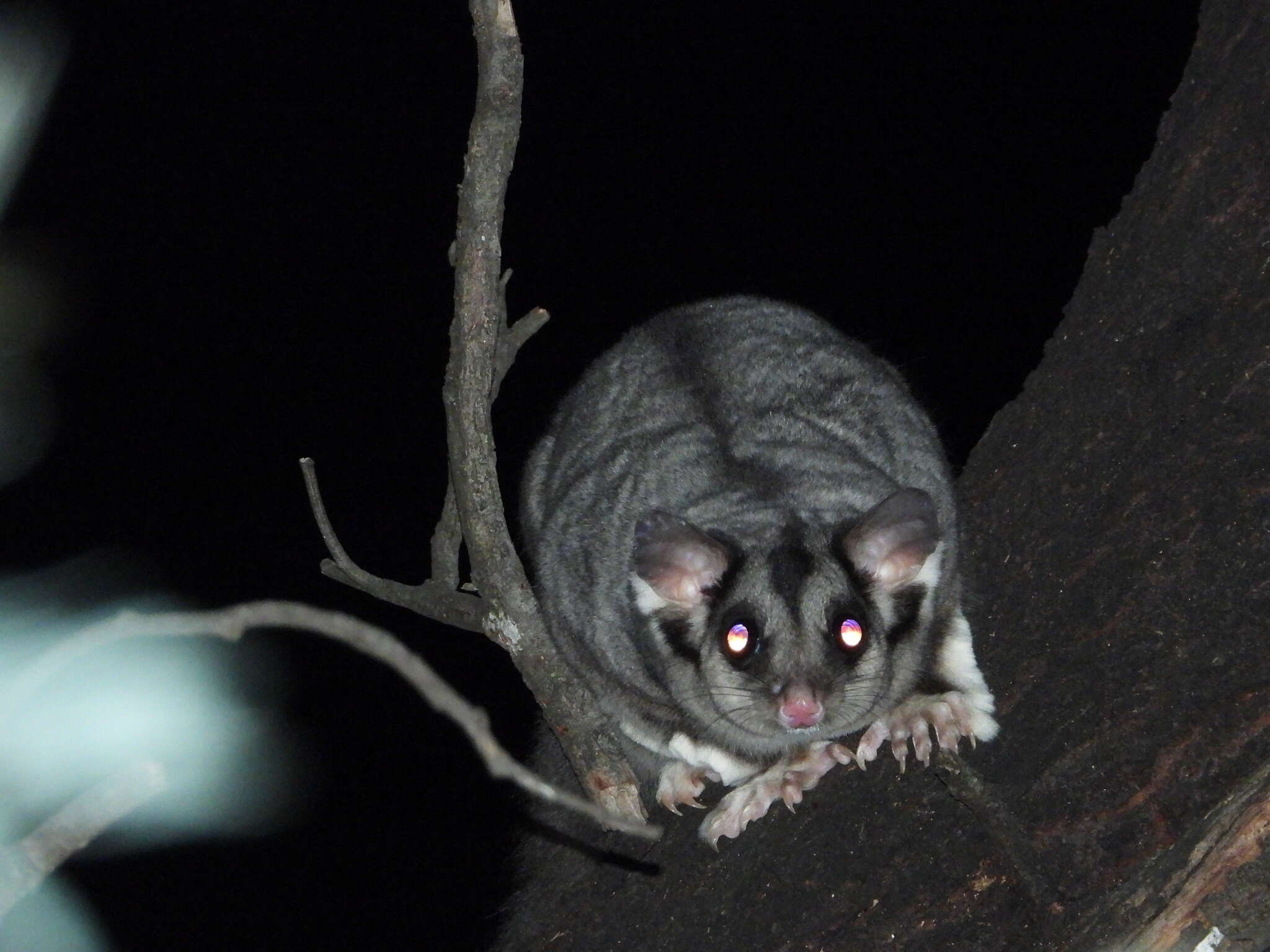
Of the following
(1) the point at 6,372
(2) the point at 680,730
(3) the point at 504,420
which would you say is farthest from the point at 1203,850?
(3) the point at 504,420

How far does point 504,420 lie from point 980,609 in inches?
251

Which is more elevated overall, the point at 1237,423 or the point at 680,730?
the point at 1237,423

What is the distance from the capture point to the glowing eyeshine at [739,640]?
3.58 meters

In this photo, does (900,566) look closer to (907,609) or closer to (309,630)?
(907,609)

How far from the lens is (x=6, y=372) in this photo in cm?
752

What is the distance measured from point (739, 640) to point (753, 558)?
23cm

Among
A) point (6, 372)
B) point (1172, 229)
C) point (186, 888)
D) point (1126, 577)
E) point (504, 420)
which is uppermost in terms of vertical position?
point (1172, 229)

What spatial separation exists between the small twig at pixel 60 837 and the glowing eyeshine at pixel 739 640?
232 centimetres

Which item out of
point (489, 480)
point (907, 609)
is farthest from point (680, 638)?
point (489, 480)

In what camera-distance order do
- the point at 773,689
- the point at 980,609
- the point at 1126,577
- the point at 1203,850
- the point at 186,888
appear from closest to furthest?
1. the point at 1203,850
2. the point at 1126,577
3. the point at 773,689
4. the point at 980,609
5. the point at 186,888

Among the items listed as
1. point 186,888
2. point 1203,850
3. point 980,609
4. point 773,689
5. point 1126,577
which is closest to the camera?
point 1203,850

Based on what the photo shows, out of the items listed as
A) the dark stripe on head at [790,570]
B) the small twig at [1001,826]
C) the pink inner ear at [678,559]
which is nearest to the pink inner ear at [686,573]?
the pink inner ear at [678,559]

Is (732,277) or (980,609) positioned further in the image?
(732,277)

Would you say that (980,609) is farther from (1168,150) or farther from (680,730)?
(1168,150)
